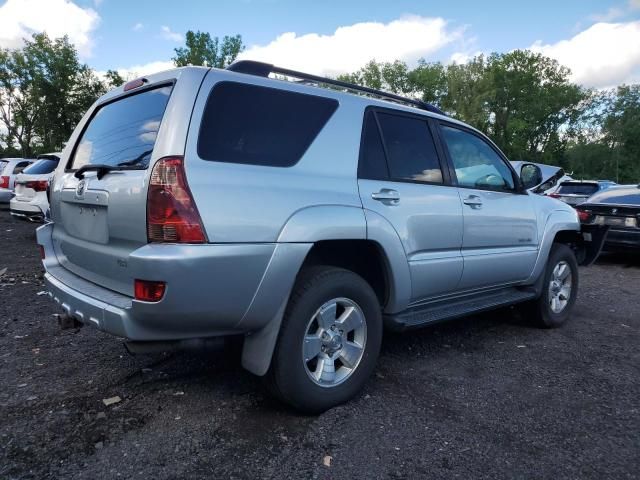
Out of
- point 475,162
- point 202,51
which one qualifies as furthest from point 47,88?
point 475,162

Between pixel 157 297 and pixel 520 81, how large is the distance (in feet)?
194

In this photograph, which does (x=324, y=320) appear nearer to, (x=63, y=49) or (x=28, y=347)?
(x=28, y=347)

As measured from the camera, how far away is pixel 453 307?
365 centimetres

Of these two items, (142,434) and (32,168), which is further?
(32,168)

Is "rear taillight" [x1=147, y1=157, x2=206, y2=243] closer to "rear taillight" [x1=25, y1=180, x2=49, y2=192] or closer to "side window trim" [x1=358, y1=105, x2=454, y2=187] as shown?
"side window trim" [x1=358, y1=105, x2=454, y2=187]

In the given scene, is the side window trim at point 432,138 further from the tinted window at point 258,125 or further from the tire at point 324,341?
the tire at point 324,341

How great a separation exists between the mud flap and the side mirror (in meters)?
1.05

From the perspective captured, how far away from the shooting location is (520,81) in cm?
5372

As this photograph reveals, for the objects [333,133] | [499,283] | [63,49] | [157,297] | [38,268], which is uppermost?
[63,49]

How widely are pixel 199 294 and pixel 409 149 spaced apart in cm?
190

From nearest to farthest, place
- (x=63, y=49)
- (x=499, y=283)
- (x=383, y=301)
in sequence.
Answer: (x=383, y=301), (x=499, y=283), (x=63, y=49)

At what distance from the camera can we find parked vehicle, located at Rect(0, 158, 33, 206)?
13398mm

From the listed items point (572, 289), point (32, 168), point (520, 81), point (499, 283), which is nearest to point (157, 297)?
point (499, 283)

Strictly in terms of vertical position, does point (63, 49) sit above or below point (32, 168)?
above
